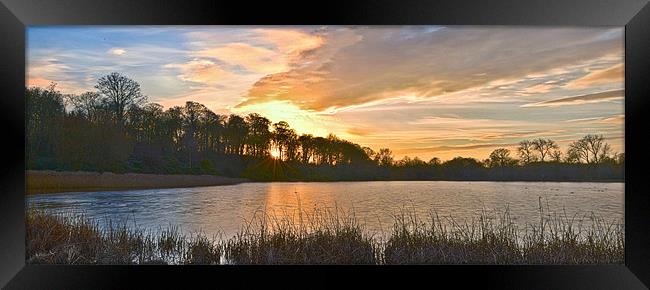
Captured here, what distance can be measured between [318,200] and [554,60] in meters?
2.28

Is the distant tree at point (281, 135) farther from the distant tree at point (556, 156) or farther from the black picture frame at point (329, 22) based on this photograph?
the distant tree at point (556, 156)

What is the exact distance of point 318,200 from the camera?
12.7 feet

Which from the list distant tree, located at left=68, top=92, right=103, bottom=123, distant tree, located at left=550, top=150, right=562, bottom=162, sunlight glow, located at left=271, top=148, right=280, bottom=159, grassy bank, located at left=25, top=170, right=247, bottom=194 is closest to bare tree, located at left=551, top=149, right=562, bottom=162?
distant tree, located at left=550, top=150, right=562, bottom=162

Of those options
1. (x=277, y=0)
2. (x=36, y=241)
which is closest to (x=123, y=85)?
(x=36, y=241)

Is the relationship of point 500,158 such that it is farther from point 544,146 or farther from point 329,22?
point 329,22

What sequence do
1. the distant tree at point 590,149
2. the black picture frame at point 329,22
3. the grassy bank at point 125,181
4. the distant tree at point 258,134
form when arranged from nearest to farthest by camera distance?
the black picture frame at point 329,22
the distant tree at point 590,149
the grassy bank at point 125,181
the distant tree at point 258,134

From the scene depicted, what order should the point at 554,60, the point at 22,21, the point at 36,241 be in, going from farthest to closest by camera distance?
the point at 554,60
the point at 36,241
the point at 22,21

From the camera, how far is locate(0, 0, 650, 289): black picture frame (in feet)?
8.62

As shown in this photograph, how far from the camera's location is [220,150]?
13.2 ft

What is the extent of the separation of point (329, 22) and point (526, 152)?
2.20 m

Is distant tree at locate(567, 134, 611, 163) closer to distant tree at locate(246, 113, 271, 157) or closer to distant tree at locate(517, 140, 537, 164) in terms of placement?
distant tree at locate(517, 140, 537, 164)

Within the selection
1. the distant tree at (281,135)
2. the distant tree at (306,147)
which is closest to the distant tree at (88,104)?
the distant tree at (281,135)

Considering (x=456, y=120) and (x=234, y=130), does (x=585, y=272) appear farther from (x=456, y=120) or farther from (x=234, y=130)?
(x=234, y=130)

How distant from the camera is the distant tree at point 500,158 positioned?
3.80 meters
